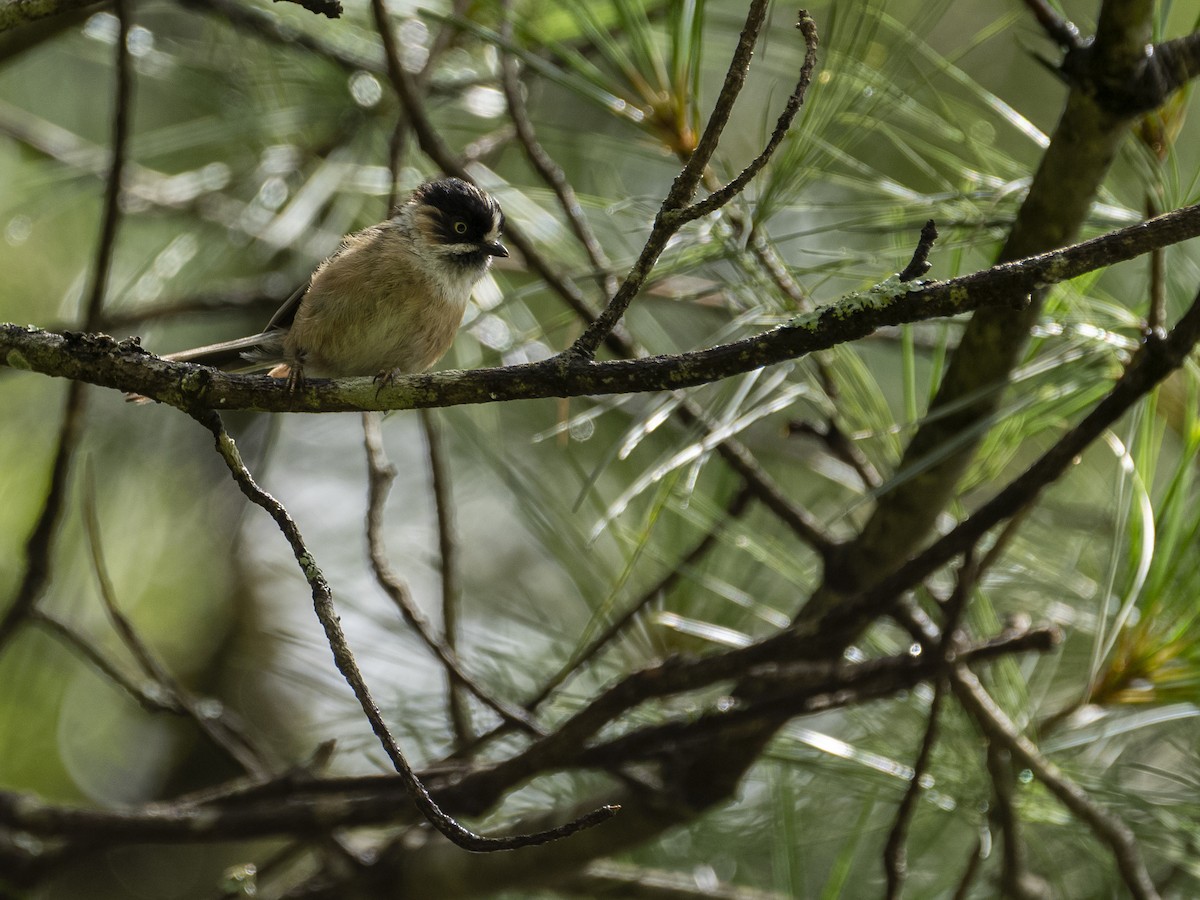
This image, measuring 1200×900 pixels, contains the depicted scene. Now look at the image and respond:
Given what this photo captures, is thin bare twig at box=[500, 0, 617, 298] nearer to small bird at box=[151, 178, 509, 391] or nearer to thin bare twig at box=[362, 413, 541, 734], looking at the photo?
small bird at box=[151, 178, 509, 391]

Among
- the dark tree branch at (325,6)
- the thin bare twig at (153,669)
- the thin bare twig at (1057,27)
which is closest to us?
the dark tree branch at (325,6)

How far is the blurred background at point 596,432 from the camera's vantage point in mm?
2746

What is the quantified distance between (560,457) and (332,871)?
74.0 inches

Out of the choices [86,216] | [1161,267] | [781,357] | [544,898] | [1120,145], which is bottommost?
[544,898]

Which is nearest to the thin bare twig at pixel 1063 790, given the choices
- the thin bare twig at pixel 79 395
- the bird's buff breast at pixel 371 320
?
the bird's buff breast at pixel 371 320

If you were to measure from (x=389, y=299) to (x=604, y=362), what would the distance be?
168 centimetres

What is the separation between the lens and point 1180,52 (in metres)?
2.19

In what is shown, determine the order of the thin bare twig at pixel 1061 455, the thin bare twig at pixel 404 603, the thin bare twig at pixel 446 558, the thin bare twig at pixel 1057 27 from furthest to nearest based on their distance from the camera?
the thin bare twig at pixel 446 558, the thin bare twig at pixel 404 603, the thin bare twig at pixel 1057 27, the thin bare twig at pixel 1061 455

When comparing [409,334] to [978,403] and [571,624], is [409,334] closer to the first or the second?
[571,624]

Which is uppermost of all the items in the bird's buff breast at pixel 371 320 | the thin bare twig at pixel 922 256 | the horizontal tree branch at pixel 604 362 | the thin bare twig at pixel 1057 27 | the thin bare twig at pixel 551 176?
the thin bare twig at pixel 1057 27

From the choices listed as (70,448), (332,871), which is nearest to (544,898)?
Result: (332,871)

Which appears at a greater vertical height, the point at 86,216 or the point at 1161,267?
the point at 86,216

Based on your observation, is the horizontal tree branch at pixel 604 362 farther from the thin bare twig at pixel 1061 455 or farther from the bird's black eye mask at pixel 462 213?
the bird's black eye mask at pixel 462 213

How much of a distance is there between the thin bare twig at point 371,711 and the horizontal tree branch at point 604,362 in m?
0.14
